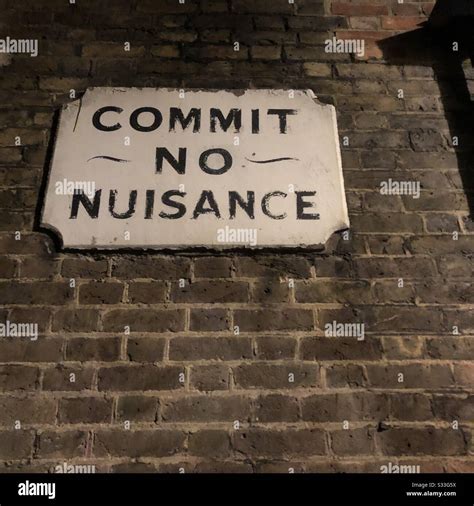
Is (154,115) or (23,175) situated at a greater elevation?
(154,115)

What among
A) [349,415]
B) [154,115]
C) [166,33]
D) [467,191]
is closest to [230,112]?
[154,115]

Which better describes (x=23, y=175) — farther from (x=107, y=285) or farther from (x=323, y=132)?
(x=323, y=132)

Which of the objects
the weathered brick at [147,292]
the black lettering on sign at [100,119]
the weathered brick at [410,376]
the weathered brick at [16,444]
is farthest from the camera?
the black lettering on sign at [100,119]

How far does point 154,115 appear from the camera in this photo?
1.78 meters

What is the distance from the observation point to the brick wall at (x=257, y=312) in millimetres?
1326

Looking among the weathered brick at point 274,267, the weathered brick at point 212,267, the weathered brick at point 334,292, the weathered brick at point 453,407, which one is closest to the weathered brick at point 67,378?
the weathered brick at point 212,267

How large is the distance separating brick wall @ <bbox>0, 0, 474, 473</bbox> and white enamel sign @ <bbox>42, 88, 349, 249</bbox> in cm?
7

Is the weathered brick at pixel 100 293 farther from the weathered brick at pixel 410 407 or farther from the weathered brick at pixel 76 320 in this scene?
the weathered brick at pixel 410 407

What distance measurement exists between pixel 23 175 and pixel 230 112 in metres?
0.77

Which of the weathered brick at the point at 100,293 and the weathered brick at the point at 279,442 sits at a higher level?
the weathered brick at the point at 100,293

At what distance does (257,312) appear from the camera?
1492 mm

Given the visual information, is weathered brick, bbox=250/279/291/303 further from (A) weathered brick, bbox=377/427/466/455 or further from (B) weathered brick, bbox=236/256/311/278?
(A) weathered brick, bbox=377/427/466/455

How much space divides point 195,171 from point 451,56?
46.4 inches

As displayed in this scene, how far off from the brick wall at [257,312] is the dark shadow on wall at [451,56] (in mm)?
13
